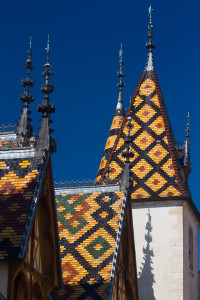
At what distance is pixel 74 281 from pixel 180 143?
35.5ft

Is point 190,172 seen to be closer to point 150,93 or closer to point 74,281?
point 150,93

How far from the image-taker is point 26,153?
16.0 m

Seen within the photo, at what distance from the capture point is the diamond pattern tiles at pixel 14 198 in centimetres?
1400

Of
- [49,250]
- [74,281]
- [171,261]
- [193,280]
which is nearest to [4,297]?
[49,250]

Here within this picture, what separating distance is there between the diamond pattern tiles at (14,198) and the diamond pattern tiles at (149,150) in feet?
33.2

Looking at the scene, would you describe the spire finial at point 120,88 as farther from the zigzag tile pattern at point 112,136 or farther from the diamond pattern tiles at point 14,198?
the diamond pattern tiles at point 14,198

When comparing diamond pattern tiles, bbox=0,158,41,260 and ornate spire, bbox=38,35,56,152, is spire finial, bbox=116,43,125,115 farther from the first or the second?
diamond pattern tiles, bbox=0,158,41,260

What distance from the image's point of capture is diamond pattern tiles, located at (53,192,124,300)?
62.0ft

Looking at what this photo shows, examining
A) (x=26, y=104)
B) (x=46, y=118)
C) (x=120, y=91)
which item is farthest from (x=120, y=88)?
(x=46, y=118)

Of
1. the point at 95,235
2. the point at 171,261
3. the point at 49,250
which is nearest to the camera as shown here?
the point at 49,250

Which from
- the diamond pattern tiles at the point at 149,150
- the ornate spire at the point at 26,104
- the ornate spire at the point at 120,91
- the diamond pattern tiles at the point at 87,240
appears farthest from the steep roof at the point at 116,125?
the diamond pattern tiles at the point at 87,240

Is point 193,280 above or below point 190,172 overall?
below

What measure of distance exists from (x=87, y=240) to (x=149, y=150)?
7.84 meters

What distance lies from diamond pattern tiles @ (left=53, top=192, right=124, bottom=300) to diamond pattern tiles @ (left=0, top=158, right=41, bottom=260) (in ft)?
12.9
